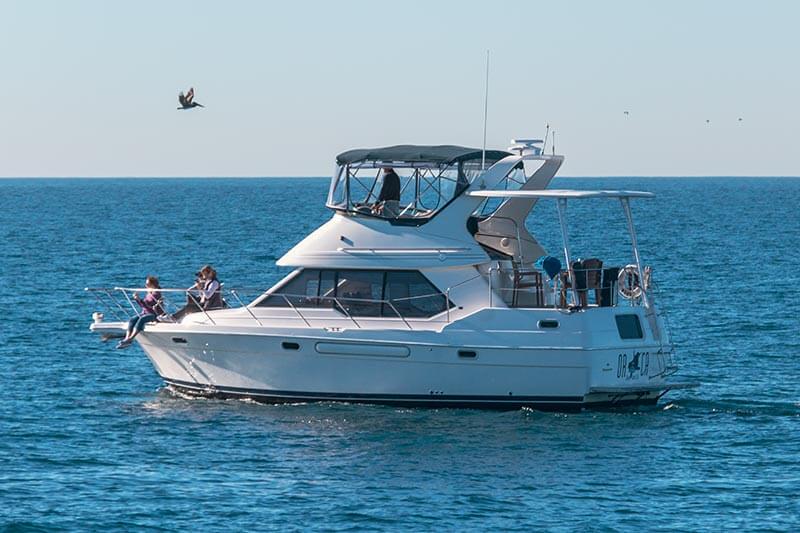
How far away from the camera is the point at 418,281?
27250 millimetres

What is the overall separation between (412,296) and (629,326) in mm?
3887

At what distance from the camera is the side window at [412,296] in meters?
27.0

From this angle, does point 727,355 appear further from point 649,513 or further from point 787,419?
point 649,513

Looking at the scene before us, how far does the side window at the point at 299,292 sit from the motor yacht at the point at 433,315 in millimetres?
25

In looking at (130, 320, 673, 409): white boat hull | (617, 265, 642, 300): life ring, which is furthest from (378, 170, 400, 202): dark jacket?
(617, 265, 642, 300): life ring

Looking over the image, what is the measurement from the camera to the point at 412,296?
27219mm

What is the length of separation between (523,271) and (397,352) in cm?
292

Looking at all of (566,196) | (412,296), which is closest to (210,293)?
(412,296)

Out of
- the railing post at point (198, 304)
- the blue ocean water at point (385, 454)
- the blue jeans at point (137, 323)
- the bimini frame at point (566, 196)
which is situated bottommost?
the blue ocean water at point (385, 454)

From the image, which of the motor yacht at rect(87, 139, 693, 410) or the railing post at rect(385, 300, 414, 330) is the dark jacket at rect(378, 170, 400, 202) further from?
the railing post at rect(385, 300, 414, 330)

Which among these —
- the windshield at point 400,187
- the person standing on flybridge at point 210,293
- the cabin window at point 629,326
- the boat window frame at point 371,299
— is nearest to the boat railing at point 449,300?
the boat window frame at point 371,299

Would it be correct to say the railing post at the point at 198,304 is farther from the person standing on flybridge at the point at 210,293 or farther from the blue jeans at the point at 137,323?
the blue jeans at the point at 137,323

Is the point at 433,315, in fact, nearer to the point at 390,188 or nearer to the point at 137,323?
the point at 390,188

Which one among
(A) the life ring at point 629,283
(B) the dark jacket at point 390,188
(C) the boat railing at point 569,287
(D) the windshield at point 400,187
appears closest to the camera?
(C) the boat railing at point 569,287
